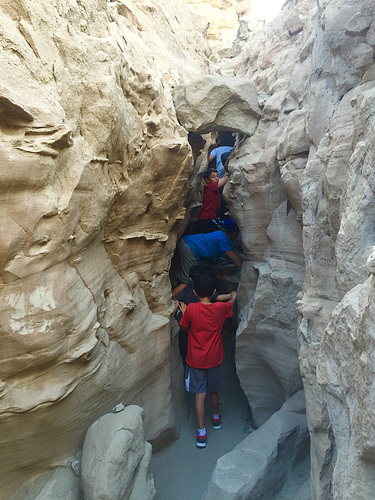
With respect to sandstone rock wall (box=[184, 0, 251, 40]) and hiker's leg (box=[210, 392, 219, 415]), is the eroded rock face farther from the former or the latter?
sandstone rock wall (box=[184, 0, 251, 40])

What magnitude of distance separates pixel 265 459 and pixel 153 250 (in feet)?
7.70

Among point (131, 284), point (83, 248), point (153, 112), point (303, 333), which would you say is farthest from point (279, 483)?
point (153, 112)

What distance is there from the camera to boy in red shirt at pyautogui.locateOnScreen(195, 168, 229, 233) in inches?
236

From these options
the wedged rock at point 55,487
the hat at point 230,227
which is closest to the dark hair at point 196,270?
the hat at point 230,227

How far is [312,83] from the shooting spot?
3721 mm

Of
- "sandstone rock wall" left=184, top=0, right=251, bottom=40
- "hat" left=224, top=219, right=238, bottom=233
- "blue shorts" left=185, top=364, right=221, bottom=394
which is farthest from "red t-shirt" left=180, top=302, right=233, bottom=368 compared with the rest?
"sandstone rock wall" left=184, top=0, right=251, bottom=40

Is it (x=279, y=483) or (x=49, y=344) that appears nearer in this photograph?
(x=49, y=344)

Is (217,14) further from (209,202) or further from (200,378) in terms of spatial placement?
(200,378)

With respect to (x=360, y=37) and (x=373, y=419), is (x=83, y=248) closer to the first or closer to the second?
(x=373, y=419)

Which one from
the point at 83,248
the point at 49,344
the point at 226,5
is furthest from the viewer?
the point at 226,5

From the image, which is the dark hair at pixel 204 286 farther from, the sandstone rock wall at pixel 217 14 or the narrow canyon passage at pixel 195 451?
the sandstone rock wall at pixel 217 14

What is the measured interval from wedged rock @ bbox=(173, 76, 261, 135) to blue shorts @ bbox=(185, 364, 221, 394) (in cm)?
284

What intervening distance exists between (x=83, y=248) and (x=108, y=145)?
33.0 inches

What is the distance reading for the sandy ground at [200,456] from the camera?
3914 mm
